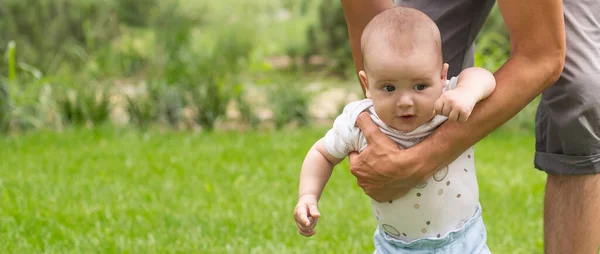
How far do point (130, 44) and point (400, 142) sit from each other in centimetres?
569

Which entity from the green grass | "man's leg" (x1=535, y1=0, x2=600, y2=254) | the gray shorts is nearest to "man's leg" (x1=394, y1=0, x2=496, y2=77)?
the gray shorts

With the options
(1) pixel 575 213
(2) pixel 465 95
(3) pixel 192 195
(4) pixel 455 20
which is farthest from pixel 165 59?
(2) pixel 465 95

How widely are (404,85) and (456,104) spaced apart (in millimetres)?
171

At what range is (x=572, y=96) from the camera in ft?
8.69

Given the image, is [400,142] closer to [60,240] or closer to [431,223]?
[431,223]

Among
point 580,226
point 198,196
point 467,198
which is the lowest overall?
point 198,196

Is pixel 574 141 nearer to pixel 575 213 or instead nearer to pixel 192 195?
pixel 575 213

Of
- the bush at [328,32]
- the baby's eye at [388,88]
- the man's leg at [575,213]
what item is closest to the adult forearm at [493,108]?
the baby's eye at [388,88]

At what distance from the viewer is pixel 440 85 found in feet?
7.95

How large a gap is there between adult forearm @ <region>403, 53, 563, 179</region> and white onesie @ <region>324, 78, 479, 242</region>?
49mm

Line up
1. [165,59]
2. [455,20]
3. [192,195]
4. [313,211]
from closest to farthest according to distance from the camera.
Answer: [313,211] < [455,20] < [192,195] < [165,59]

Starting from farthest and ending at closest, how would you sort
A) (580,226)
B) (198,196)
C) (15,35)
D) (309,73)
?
(309,73) → (15,35) → (198,196) → (580,226)

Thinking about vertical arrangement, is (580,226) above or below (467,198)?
below

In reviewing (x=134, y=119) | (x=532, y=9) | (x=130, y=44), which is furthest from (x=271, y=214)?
(x=130, y=44)
